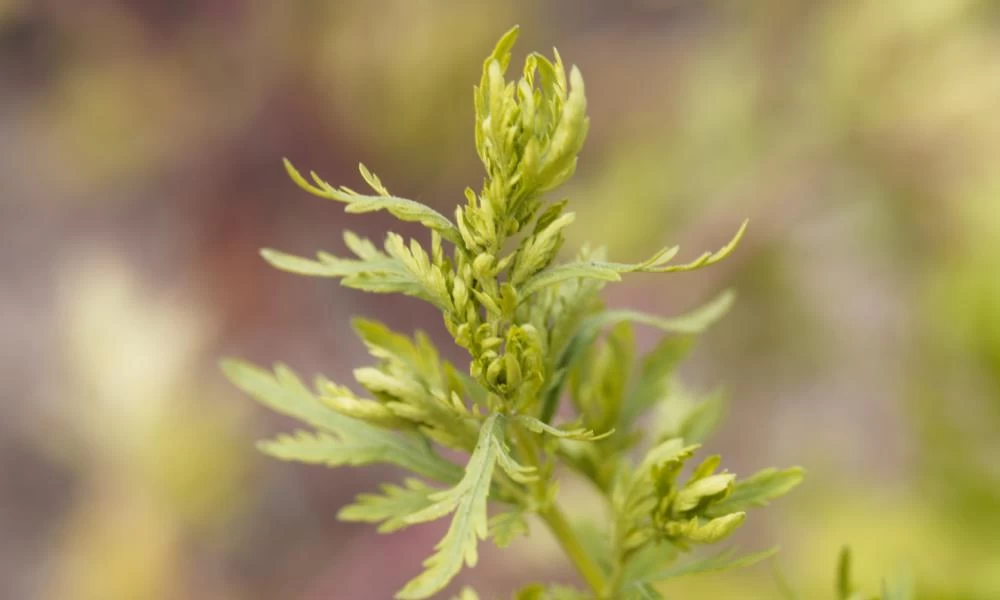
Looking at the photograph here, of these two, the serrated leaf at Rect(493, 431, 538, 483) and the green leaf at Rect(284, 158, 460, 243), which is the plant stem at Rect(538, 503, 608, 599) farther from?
the green leaf at Rect(284, 158, 460, 243)

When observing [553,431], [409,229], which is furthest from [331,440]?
[409,229]

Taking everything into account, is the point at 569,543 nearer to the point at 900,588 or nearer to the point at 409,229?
the point at 900,588

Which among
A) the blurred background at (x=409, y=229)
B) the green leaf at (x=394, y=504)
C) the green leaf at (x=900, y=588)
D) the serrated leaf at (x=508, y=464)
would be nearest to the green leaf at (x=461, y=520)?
the serrated leaf at (x=508, y=464)

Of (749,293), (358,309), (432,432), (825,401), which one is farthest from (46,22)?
(432,432)

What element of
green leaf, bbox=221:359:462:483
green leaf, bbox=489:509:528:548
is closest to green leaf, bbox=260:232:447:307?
green leaf, bbox=221:359:462:483

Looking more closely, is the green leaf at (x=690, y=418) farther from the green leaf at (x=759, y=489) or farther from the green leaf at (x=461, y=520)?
the green leaf at (x=461, y=520)
